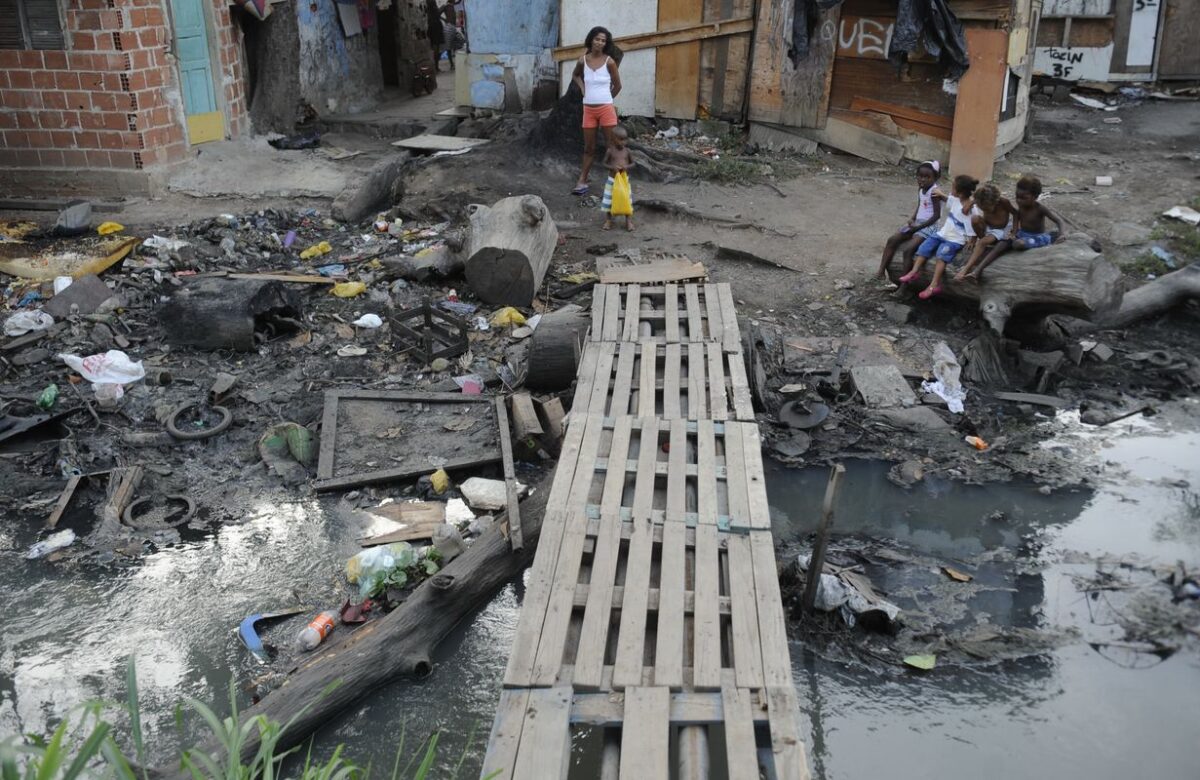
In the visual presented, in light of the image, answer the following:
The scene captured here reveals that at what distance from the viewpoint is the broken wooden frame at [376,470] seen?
5043 mm

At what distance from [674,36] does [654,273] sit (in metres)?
5.63

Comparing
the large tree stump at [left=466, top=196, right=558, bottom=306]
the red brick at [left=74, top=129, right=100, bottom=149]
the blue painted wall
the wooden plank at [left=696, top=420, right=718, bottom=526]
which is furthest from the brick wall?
the wooden plank at [left=696, top=420, right=718, bottom=526]

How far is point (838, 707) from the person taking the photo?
378 centimetres

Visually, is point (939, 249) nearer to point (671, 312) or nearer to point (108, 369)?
point (671, 312)

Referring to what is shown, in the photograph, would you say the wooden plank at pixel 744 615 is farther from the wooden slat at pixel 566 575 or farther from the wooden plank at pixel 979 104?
the wooden plank at pixel 979 104

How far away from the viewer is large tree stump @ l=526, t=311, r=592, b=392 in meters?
5.68

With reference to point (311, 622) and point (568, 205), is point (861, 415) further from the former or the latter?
point (568, 205)

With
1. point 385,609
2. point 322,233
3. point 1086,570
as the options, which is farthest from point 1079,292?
point 322,233

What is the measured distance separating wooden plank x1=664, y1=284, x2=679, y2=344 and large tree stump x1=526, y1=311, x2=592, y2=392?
512 mm

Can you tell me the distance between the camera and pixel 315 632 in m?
4.00

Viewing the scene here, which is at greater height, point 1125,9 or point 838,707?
point 1125,9

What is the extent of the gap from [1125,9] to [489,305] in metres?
11.7

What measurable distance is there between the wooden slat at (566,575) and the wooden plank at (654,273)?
2.34m

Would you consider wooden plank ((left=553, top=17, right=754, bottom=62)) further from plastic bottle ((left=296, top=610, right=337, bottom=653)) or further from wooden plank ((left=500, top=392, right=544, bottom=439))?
plastic bottle ((left=296, top=610, right=337, bottom=653))
